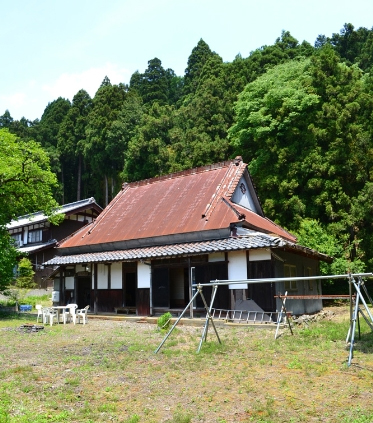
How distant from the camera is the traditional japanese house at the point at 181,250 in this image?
1633 centimetres

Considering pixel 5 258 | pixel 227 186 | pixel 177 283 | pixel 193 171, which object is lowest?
pixel 177 283

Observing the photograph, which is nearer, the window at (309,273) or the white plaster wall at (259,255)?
the white plaster wall at (259,255)

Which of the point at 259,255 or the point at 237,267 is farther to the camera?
the point at 237,267

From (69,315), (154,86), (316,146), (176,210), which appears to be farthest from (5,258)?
(154,86)

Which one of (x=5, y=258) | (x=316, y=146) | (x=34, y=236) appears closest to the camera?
(x=5, y=258)

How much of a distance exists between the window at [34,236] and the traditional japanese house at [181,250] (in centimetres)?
1426

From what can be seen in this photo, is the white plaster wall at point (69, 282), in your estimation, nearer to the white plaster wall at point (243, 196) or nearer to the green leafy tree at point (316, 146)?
the white plaster wall at point (243, 196)

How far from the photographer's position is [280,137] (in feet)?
97.3

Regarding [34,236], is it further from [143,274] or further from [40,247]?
[143,274]

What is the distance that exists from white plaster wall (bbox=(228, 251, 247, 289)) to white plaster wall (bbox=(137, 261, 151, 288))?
13.2 ft

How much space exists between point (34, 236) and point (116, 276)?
19543 millimetres

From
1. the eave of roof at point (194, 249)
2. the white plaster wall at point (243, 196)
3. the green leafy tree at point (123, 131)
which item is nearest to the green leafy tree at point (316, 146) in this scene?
the white plaster wall at point (243, 196)

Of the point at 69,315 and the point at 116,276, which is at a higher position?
the point at 116,276

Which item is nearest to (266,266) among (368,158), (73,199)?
(368,158)
